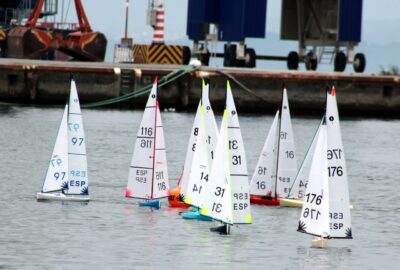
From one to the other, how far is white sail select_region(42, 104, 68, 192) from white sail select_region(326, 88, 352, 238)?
350 inches

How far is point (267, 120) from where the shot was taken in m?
73.2

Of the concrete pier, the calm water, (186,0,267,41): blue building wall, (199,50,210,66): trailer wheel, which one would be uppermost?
(186,0,267,41): blue building wall

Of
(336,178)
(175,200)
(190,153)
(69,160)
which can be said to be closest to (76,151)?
(69,160)

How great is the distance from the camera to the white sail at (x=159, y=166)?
3562cm

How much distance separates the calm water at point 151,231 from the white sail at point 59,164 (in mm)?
566

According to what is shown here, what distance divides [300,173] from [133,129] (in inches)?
1108

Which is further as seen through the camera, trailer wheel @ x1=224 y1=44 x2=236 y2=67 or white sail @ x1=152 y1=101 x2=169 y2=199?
trailer wheel @ x1=224 y1=44 x2=236 y2=67

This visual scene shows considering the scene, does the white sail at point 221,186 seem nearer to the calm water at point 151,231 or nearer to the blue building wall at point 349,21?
the calm water at point 151,231

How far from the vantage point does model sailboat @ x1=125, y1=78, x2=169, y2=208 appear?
116 feet

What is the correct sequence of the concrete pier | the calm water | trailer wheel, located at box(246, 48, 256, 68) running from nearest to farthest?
the calm water
the concrete pier
trailer wheel, located at box(246, 48, 256, 68)

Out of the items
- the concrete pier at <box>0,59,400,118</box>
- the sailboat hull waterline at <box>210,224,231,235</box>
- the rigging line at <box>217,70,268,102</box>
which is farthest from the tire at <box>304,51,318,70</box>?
the sailboat hull waterline at <box>210,224,231,235</box>

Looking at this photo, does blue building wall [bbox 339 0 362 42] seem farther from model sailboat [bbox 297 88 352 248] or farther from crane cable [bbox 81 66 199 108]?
model sailboat [bbox 297 88 352 248]

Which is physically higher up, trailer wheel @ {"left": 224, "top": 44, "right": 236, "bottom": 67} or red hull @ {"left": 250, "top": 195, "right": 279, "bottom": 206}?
trailer wheel @ {"left": 224, "top": 44, "right": 236, "bottom": 67}

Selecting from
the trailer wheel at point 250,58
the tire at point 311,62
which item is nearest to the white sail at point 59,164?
the trailer wheel at point 250,58
